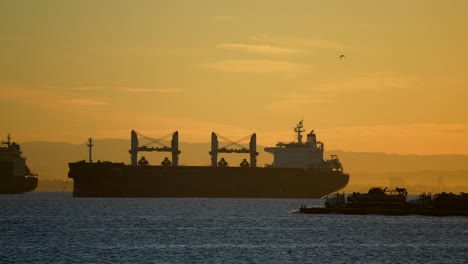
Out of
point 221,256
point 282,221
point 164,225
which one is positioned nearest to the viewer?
point 221,256

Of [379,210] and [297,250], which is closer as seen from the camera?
[297,250]

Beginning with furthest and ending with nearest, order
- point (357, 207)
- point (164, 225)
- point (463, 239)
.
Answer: point (357, 207) → point (164, 225) → point (463, 239)

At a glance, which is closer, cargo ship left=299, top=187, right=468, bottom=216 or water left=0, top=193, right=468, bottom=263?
water left=0, top=193, right=468, bottom=263

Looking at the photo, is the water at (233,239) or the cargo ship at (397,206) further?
the cargo ship at (397,206)

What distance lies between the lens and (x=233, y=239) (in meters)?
98.3

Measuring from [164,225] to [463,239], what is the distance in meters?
37.0

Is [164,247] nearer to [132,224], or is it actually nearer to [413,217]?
[132,224]

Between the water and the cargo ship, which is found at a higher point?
the cargo ship

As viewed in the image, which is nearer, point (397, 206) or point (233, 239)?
point (233, 239)

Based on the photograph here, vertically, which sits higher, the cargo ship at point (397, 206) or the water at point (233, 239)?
the cargo ship at point (397, 206)

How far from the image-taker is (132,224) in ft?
406

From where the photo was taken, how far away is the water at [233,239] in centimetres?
7944

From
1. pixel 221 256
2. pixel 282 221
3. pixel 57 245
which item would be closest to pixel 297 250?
pixel 221 256

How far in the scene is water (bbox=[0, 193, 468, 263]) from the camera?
7944 centimetres
